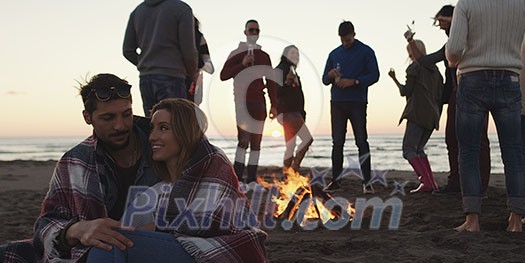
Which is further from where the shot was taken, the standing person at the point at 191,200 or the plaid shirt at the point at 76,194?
the plaid shirt at the point at 76,194

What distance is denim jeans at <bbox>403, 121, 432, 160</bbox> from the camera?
7495mm

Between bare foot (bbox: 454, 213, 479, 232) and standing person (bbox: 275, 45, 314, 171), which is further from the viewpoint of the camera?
standing person (bbox: 275, 45, 314, 171)

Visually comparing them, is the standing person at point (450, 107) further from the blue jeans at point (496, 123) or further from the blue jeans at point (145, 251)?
the blue jeans at point (145, 251)

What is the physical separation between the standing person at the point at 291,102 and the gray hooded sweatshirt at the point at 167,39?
3.02 meters

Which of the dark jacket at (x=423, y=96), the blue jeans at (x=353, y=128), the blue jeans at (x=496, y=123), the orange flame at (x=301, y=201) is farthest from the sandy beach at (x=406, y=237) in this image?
the dark jacket at (x=423, y=96)

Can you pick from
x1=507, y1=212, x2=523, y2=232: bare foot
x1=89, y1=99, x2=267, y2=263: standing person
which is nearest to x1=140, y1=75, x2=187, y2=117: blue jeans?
x1=89, y1=99, x2=267, y2=263: standing person

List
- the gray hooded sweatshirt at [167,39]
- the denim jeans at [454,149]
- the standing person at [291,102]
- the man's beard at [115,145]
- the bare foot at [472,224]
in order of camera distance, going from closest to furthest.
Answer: the man's beard at [115,145] → the bare foot at [472,224] → the gray hooded sweatshirt at [167,39] → the denim jeans at [454,149] → the standing person at [291,102]

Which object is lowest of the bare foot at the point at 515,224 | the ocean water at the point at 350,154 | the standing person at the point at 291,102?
the ocean water at the point at 350,154

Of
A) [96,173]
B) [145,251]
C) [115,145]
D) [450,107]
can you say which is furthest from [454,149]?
[145,251]

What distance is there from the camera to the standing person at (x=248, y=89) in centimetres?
766

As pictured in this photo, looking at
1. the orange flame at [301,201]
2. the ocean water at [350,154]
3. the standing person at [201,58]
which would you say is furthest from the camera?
the ocean water at [350,154]

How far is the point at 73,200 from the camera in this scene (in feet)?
9.67

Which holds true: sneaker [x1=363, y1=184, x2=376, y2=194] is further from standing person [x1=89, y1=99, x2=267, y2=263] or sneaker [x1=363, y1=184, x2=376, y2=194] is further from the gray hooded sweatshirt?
standing person [x1=89, y1=99, x2=267, y2=263]

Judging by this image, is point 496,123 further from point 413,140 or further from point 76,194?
point 76,194
